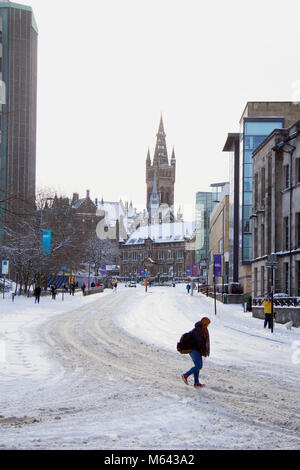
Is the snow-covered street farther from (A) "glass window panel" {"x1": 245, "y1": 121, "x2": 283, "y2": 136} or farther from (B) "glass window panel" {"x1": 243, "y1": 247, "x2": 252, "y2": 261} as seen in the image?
(A) "glass window panel" {"x1": 245, "y1": 121, "x2": 283, "y2": 136}

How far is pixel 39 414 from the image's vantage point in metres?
10.3

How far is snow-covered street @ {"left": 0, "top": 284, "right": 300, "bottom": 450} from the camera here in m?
8.67

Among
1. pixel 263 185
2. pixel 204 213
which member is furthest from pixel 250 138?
pixel 204 213

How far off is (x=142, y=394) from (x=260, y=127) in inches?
1917

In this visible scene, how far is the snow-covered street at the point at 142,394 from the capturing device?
8.67 metres

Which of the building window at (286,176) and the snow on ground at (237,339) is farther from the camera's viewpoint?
the building window at (286,176)

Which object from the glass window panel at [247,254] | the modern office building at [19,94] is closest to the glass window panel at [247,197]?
the glass window panel at [247,254]

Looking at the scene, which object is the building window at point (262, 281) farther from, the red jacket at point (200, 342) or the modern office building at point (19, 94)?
the modern office building at point (19, 94)

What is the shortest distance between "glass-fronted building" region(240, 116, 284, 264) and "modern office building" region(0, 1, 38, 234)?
25.9 meters

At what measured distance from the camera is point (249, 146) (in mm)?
57594

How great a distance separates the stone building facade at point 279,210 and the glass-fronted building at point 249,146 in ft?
43.9

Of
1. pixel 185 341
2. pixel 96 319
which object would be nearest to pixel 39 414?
pixel 185 341

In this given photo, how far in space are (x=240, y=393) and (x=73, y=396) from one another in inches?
129
